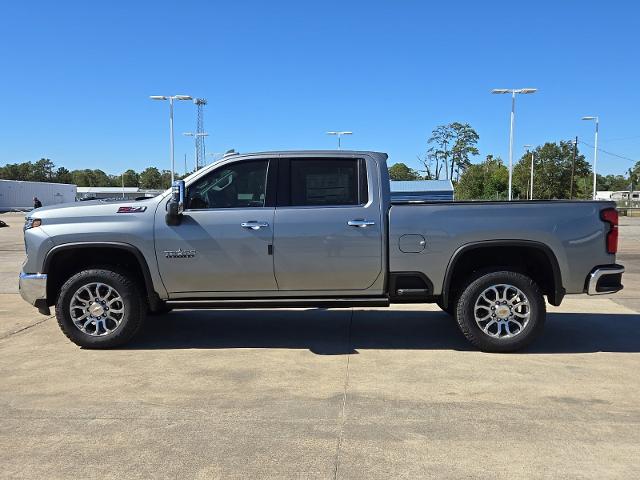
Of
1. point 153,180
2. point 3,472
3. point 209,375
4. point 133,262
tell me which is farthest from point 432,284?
point 153,180

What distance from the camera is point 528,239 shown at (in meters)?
5.42

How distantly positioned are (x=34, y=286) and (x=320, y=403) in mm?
3270

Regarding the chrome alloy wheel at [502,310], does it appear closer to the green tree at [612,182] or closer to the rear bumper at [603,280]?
the rear bumper at [603,280]

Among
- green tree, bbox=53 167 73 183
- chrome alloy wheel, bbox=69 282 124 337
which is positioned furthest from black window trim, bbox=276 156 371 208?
green tree, bbox=53 167 73 183

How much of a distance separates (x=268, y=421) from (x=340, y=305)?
1.83 m

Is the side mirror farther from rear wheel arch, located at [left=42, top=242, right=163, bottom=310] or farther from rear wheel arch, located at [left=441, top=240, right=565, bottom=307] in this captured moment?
rear wheel arch, located at [left=441, top=240, right=565, bottom=307]

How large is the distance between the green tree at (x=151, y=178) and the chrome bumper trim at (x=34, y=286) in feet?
420

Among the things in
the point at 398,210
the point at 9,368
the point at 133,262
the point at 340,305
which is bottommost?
the point at 9,368

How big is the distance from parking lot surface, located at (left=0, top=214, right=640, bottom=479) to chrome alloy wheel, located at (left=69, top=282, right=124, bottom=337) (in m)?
0.29

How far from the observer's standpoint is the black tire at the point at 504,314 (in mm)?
5492

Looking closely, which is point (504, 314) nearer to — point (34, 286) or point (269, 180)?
point (269, 180)

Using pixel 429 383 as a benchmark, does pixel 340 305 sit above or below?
above

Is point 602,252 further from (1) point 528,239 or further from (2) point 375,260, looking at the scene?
(2) point 375,260

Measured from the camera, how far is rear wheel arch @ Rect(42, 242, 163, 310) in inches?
219
